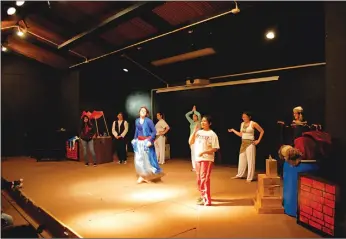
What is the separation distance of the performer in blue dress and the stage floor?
0.30 m

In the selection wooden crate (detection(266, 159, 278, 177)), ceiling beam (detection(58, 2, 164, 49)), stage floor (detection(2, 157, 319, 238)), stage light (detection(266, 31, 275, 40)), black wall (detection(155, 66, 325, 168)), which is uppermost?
ceiling beam (detection(58, 2, 164, 49))

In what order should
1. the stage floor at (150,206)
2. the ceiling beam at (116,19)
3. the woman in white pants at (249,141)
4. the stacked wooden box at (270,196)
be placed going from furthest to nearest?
the woman in white pants at (249,141) → the ceiling beam at (116,19) → the stacked wooden box at (270,196) → the stage floor at (150,206)

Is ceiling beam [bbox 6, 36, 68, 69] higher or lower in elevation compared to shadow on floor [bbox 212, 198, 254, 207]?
higher

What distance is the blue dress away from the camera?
22.9ft

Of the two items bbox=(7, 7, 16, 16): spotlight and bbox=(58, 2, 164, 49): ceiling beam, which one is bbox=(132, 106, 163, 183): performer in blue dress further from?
bbox=(7, 7, 16, 16): spotlight

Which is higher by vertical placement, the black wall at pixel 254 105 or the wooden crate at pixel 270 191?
the black wall at pixel 254 105

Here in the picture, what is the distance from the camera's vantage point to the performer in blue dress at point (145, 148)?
6.98 m

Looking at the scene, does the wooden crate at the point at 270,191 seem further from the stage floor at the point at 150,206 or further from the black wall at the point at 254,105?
the black wall at the point at 254,105

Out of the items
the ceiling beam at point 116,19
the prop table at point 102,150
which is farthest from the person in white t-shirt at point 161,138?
the ceiling beam at point 116,19

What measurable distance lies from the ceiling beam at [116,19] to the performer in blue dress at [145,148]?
1983mm

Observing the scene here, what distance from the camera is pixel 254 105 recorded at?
28.8ft

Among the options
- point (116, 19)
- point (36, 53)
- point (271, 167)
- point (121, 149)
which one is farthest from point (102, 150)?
point (271, 167)

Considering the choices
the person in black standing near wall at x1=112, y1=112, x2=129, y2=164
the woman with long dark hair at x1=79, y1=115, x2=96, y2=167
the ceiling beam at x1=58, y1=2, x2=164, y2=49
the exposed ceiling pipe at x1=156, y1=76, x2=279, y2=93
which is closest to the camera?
the ceiling beam at x1=58, y1=2, x2=164, y2=49

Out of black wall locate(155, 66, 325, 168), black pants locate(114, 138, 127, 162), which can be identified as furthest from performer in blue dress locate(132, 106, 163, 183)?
black wall locate(155, 66, 325, 168)
